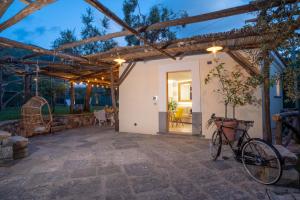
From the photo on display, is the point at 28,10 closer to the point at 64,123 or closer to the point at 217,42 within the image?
the point at 217,42

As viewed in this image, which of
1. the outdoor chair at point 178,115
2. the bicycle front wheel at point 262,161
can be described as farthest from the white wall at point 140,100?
the bicycle front wheel at point 262,161

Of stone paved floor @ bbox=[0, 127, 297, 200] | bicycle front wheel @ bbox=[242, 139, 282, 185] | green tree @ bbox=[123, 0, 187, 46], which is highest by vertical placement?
green tree @ bbox=[123, 0, 187, 46]

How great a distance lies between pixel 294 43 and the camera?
8.53 feet

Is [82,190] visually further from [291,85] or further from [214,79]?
[214,79]

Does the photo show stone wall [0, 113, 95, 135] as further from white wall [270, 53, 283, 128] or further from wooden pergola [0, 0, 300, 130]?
white wall [270, 53, 283, 128]

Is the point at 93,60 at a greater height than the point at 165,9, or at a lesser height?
lesser

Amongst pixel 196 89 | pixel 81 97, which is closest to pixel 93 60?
pixel 196 89

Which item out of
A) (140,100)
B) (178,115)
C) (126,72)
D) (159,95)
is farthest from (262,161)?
(178,115)

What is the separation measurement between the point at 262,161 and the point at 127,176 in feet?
7.08

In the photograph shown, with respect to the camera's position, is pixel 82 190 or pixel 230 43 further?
pixel 230 43

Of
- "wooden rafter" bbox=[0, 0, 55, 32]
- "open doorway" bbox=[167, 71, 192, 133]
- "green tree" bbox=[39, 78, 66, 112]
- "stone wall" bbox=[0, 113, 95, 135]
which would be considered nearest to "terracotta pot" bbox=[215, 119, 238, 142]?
"wooden rafter" bbox=[0, 0, 55, 32]

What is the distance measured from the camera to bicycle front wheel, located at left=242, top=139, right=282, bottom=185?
279 cm

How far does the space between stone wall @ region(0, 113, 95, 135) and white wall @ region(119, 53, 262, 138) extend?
9.35ft

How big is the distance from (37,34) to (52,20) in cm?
1549
